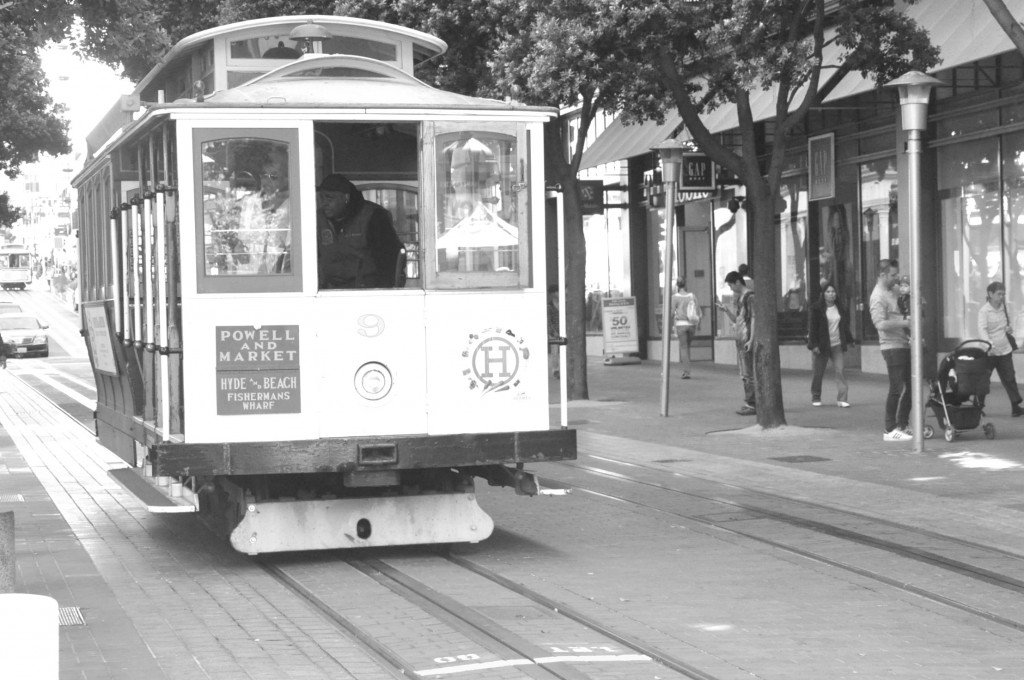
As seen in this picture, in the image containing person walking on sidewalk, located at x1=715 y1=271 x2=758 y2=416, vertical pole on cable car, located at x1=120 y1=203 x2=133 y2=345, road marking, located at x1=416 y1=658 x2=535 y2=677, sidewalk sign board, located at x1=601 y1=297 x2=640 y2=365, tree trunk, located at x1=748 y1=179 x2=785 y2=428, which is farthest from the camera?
sidewalk sign board, located at x1=601 y1=297 x2=640 y2=365

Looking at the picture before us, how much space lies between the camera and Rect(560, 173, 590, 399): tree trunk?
2308 centimetres

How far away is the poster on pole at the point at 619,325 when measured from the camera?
32656 mm

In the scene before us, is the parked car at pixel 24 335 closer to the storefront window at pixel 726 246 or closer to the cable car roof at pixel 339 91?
the storefront window at pixel 726 246

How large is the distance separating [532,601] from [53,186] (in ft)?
651

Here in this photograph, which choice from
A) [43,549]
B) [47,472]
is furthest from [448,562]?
[47,472]

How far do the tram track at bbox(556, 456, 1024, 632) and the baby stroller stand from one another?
11.6ft

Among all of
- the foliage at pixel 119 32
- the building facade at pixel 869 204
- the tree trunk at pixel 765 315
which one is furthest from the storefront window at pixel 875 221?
the foliage at pixel 119 32

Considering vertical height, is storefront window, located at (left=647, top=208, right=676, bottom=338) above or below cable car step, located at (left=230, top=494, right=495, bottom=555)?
above

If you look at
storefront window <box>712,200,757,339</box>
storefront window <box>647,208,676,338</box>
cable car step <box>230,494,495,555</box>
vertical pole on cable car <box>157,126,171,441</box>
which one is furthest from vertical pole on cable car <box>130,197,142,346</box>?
storefront window <box>647,208,676,338</box>

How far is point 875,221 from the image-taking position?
2638cm

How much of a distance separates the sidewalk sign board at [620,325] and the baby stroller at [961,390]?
53.8 ft

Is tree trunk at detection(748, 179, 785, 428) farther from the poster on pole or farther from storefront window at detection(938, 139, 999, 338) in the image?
the poster on pole

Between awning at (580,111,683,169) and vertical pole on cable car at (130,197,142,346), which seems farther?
awning at (580,111,683,169)

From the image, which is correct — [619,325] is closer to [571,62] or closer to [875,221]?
[875,221]
